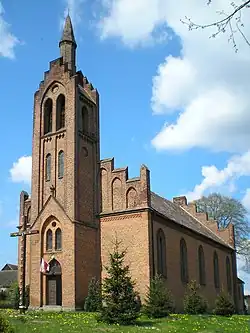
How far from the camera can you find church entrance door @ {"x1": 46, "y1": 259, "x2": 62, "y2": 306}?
32250mm

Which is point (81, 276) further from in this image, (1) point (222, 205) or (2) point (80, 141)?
(1) point (222, 205)

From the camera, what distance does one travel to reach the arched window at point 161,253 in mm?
33891

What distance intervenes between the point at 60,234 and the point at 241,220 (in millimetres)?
31221

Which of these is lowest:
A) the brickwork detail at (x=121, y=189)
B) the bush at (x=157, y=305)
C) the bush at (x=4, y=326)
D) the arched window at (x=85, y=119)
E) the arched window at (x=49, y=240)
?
the bush at (x=157, y=305)

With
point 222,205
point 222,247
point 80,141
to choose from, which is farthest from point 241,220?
point 80,141

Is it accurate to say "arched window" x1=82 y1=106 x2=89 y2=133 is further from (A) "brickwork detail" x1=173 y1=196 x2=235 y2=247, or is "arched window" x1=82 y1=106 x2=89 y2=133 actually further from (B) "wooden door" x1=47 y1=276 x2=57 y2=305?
(A) "brickwork detail" x1=173 y1=196 x2=235 y2=247

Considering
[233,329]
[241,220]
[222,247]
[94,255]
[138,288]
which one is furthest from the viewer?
[241,220]

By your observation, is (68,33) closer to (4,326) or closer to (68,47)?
(68,47)

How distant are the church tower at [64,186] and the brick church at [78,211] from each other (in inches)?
2.9

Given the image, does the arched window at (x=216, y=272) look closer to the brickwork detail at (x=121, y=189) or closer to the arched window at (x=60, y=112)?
the brickwork detail at (x=121, y=189)

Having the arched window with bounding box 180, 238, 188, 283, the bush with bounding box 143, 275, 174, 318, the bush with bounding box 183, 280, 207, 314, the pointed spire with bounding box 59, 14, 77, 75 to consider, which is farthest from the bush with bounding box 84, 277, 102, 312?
the pointed spire with bounding box 59, 14, 77, 75

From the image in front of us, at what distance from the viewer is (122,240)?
33031mm

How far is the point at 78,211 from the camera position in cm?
3309

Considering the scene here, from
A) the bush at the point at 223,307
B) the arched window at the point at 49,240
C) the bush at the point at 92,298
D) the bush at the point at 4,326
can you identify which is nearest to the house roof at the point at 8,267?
the arched window at the point at 49,240
